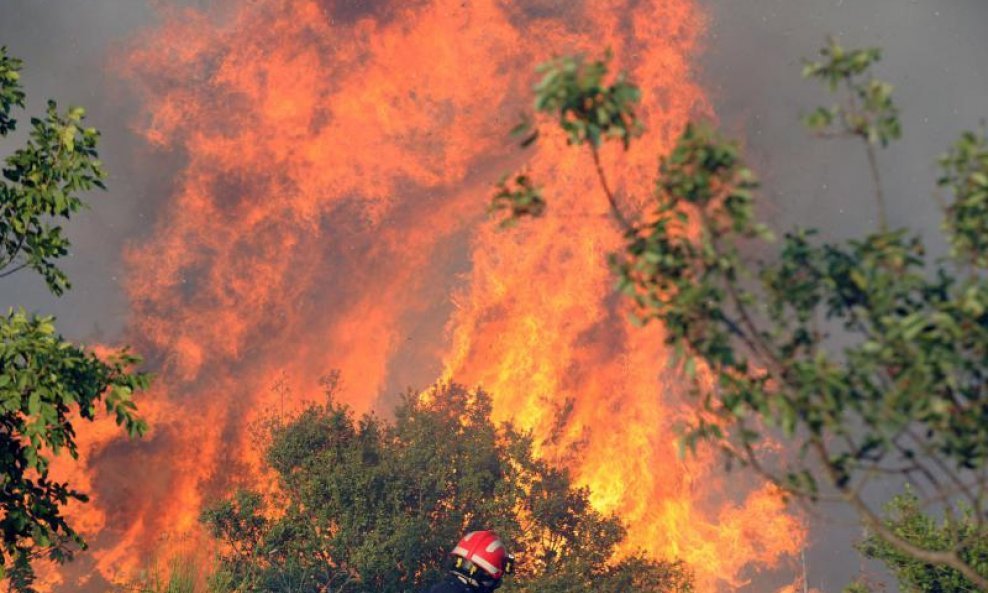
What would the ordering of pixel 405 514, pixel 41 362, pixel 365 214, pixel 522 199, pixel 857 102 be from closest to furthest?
pixel 522 199
pixel 857 102
pixel 41 362
pixel 405 514
pixel 365 214

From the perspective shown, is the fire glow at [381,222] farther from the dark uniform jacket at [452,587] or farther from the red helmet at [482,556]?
the dark uniform jacket at [452,587]

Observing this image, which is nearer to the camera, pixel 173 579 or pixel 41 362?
pixel 41 362

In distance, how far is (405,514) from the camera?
50.5 meters

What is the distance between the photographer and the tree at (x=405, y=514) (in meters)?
45.9

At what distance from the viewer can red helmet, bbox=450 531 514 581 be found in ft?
69.3

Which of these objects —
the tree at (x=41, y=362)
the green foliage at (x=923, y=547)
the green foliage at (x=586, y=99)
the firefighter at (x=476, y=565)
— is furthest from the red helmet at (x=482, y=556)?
the green foliage at (x=586, y=99)

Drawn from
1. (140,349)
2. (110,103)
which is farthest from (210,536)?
(110,103)

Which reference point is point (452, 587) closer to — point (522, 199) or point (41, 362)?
point (41, 362)

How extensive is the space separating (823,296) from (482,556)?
1348cm

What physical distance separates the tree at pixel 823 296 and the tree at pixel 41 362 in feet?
29.5

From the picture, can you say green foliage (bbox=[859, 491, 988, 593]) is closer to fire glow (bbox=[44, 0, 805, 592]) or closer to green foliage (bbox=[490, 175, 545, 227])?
green foliage (bbox=[490, 175, 545, 227])

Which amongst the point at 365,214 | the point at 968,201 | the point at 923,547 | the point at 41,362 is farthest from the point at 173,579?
the point at 365,214

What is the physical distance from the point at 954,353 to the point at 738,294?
1.73 meters

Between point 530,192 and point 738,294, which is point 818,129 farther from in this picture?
point 530,192
